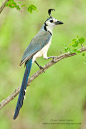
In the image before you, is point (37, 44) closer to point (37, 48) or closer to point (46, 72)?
point (37, 48)

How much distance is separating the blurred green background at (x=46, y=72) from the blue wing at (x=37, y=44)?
126 centimetres

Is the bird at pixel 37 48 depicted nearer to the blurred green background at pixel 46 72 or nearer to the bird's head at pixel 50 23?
the bird's head at pixel 50 23

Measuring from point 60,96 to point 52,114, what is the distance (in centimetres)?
60

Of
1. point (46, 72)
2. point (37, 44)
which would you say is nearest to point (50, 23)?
point (37, 44)

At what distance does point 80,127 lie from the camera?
213 inches

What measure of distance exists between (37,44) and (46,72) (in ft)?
5.06

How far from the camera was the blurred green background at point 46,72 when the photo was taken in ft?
14.9

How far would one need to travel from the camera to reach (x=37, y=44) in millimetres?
2902

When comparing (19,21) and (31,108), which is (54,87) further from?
(19,21)

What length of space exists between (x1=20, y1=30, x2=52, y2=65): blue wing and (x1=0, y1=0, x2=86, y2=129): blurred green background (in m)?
1.26

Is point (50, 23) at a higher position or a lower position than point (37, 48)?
higher

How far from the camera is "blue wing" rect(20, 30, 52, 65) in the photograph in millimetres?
2633

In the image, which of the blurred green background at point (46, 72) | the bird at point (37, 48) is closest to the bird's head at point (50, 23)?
the bird at point (37, 48)

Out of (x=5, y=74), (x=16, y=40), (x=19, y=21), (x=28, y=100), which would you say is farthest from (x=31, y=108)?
(x=19, y=21)
